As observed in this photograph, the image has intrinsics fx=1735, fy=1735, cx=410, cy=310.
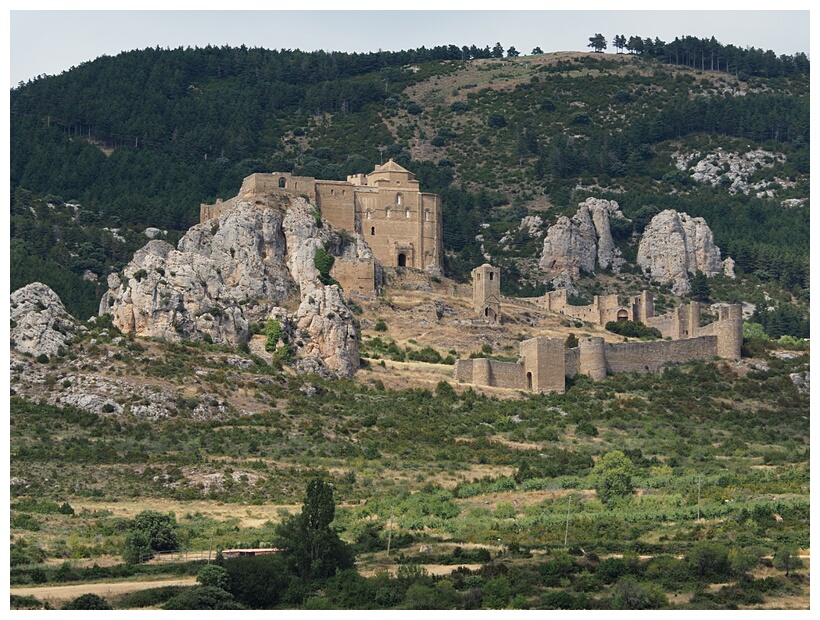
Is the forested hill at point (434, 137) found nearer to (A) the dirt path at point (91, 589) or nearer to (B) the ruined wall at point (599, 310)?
(B) the ruined wall at point (599, 310)

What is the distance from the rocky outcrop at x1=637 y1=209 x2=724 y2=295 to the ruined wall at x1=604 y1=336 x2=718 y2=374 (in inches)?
889

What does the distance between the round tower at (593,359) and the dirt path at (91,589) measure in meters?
33.6

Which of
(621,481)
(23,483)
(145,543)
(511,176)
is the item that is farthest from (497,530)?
(511,176)

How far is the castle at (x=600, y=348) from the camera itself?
7456 cm

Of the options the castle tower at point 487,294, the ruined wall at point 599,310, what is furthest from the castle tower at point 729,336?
the castle tower at point 487,294

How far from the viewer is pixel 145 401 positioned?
2608 inches

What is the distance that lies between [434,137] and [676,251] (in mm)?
35983

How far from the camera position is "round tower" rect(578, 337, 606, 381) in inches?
2992

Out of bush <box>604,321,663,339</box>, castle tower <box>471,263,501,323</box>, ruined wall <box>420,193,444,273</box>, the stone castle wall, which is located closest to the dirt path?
the stone castle wall

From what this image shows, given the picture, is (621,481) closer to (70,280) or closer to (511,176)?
(70,280)

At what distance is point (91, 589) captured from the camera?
43906 mm

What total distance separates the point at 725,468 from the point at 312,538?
21.8 meters

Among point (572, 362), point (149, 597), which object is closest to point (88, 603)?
point (149, 597)

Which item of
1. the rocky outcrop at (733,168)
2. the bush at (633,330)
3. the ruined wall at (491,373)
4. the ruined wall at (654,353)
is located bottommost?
the ruined wall at (491,373)
